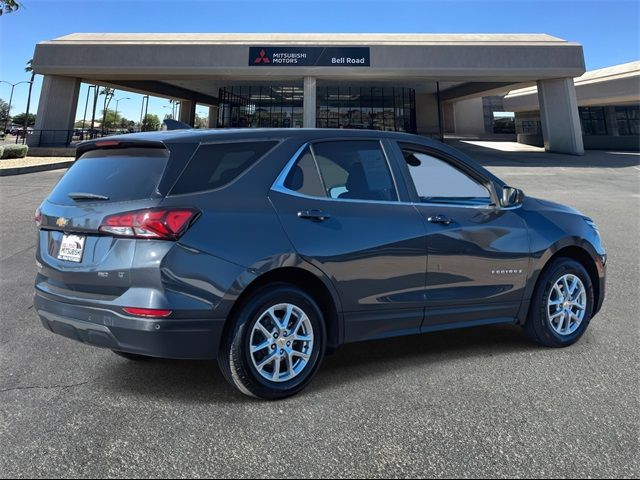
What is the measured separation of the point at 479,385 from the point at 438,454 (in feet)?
3.16

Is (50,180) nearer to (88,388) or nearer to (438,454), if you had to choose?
(88,388)

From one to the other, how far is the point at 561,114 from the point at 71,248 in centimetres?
3296

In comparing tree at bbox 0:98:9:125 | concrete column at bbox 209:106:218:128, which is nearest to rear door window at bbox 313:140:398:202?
concrete column at bbox 209:106:218:128

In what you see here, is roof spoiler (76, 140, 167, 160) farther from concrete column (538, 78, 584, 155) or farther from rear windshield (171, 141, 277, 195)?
concrete column (538, 78, 584, 155)

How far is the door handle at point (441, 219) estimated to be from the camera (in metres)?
3.56

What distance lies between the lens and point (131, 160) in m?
3.08

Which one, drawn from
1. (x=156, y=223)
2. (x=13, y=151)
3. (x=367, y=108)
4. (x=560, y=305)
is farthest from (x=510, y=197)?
(x=367, y=108)

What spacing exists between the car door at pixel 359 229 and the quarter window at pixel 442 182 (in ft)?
0.66

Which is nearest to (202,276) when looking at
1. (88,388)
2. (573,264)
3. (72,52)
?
(88,388)

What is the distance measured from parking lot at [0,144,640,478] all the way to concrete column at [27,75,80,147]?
→ 30.1 m

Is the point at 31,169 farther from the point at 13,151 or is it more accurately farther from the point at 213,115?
the point at 213,115

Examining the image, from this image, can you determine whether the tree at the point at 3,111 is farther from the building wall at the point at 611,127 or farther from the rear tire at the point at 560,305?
the rear tire at the point at 560,305

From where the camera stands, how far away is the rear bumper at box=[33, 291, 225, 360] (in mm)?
2742

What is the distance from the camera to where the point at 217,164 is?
119 inches
